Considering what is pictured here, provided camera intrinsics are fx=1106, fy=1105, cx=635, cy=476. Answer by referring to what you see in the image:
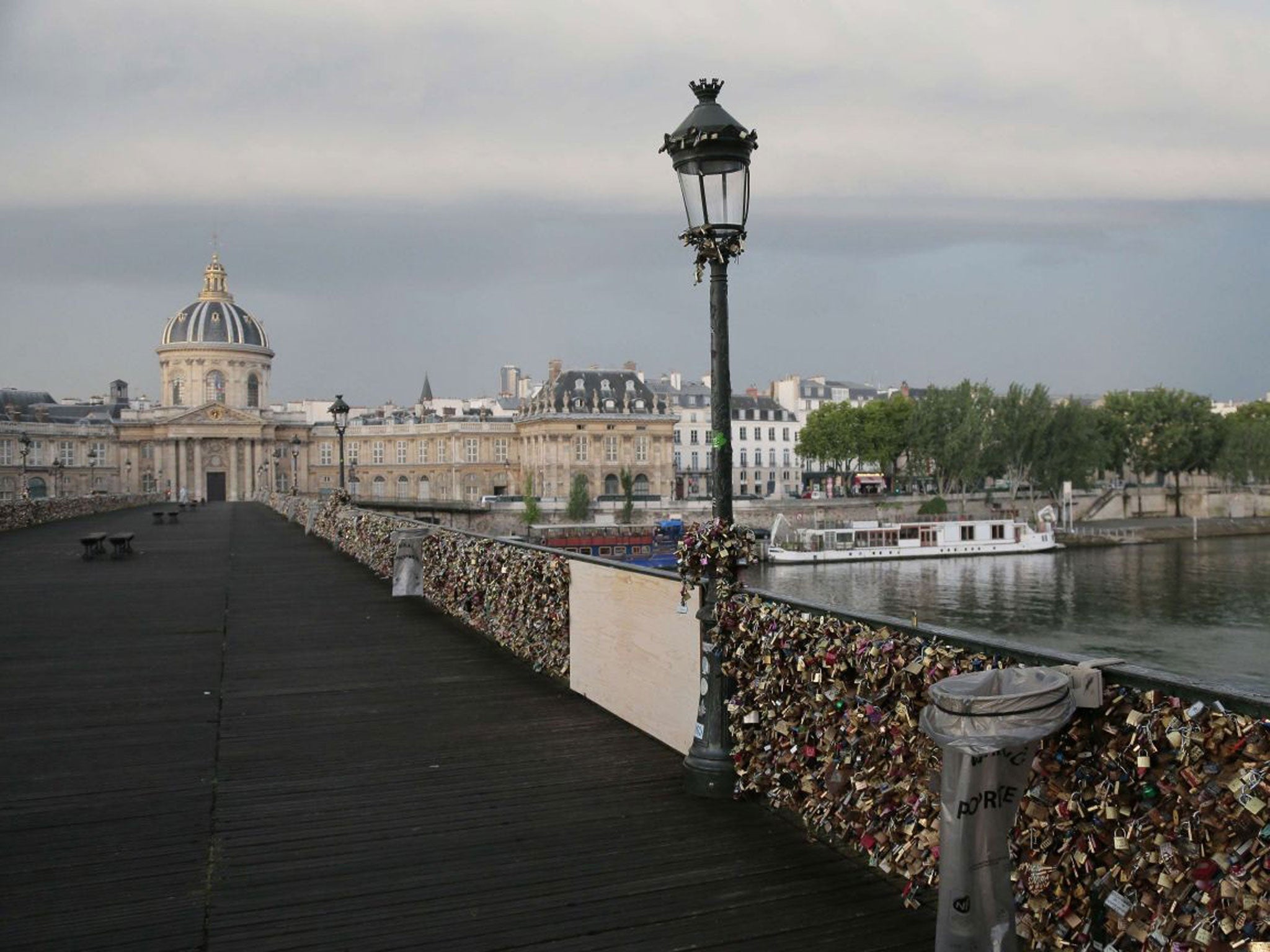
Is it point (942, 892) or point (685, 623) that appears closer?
point (942, 892)

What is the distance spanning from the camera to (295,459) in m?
120

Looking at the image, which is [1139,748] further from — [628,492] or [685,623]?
[628,492]

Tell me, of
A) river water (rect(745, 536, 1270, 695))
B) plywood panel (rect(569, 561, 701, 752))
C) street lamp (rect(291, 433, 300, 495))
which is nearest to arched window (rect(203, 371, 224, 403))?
street lamp (rect(291, 433, 300, 495))

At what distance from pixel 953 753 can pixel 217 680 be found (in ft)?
27.8

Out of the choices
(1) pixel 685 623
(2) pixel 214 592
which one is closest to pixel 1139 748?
(1) pixel 685 623

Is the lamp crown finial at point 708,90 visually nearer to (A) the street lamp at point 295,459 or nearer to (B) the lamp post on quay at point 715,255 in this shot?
(B) the lamp post on quay at point 715,255

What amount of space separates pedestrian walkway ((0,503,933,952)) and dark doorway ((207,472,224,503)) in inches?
4290

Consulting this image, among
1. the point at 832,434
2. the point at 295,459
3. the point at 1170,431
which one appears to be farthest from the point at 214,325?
the point at 1170,431

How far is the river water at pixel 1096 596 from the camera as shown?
38.5 meters

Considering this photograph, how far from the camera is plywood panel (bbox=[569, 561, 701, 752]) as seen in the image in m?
7.88

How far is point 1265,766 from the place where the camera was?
11.9ft

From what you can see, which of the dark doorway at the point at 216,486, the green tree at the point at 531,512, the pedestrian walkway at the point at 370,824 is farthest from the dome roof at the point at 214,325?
the pedestrian walkway at the point at 370,824

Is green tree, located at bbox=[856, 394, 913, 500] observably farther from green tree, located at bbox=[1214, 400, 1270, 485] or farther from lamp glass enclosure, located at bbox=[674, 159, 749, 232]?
lamp glass enclosure, located at bbox=[674, 159, 749, 232]

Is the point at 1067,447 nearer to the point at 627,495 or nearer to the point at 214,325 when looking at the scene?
the point at 627,495
